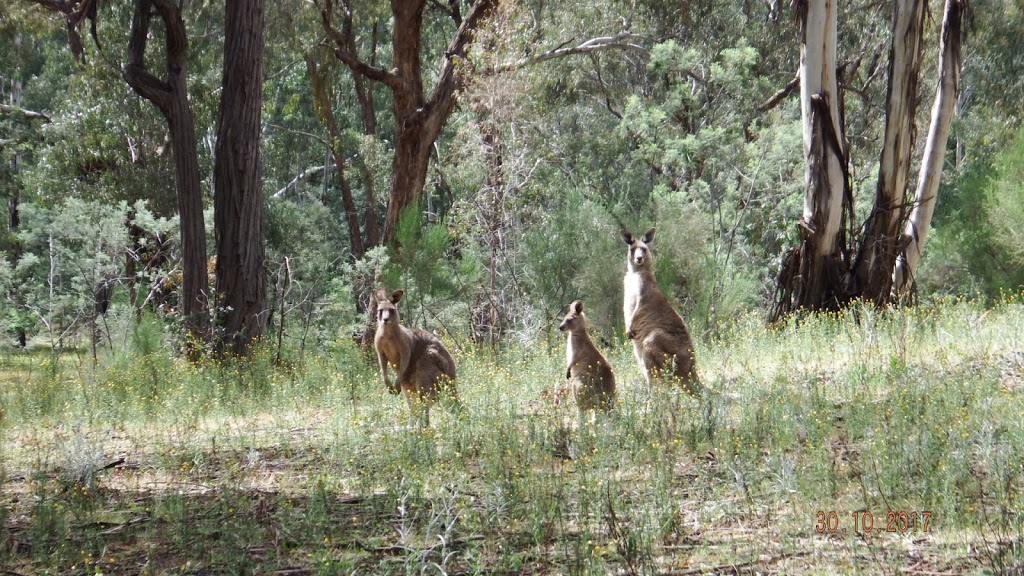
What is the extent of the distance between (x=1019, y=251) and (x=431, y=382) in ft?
56.0

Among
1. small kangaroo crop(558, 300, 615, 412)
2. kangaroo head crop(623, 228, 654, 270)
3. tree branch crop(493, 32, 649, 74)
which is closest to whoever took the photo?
small kangaroo crop(558, 300, 615, 412)

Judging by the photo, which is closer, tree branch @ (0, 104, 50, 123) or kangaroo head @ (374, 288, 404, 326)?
kangaroo head @ (374, 288, 404, 326)

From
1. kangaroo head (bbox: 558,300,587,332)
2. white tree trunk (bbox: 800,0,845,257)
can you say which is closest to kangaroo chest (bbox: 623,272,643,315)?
kangaroo head (bbox: 558,300,587,332)

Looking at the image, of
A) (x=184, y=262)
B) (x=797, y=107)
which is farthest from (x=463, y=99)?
(x=797, y=107)

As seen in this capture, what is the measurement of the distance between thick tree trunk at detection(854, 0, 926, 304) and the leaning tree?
1cm

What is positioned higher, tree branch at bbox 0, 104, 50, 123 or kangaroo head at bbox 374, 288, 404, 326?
tree branch at bbox 0, 104, 50, 123

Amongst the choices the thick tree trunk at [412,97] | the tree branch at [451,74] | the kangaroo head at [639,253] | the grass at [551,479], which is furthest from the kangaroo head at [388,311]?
the tree branch at [451,74]

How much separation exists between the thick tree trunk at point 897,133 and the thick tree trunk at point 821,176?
20.4 inches

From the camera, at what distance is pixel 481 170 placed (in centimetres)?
1667

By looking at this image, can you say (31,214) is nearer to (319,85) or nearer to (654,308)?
(319,85)

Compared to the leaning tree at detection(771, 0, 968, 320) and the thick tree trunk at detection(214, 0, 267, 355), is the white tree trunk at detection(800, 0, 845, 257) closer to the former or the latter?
the leaning tree at detection(771, 0, 968, 320)

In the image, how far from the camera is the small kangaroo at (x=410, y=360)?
8555mm

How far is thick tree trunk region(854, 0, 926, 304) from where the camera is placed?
14.1 metres

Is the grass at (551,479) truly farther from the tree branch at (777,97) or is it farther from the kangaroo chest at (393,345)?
the tree branch at (777,97)
